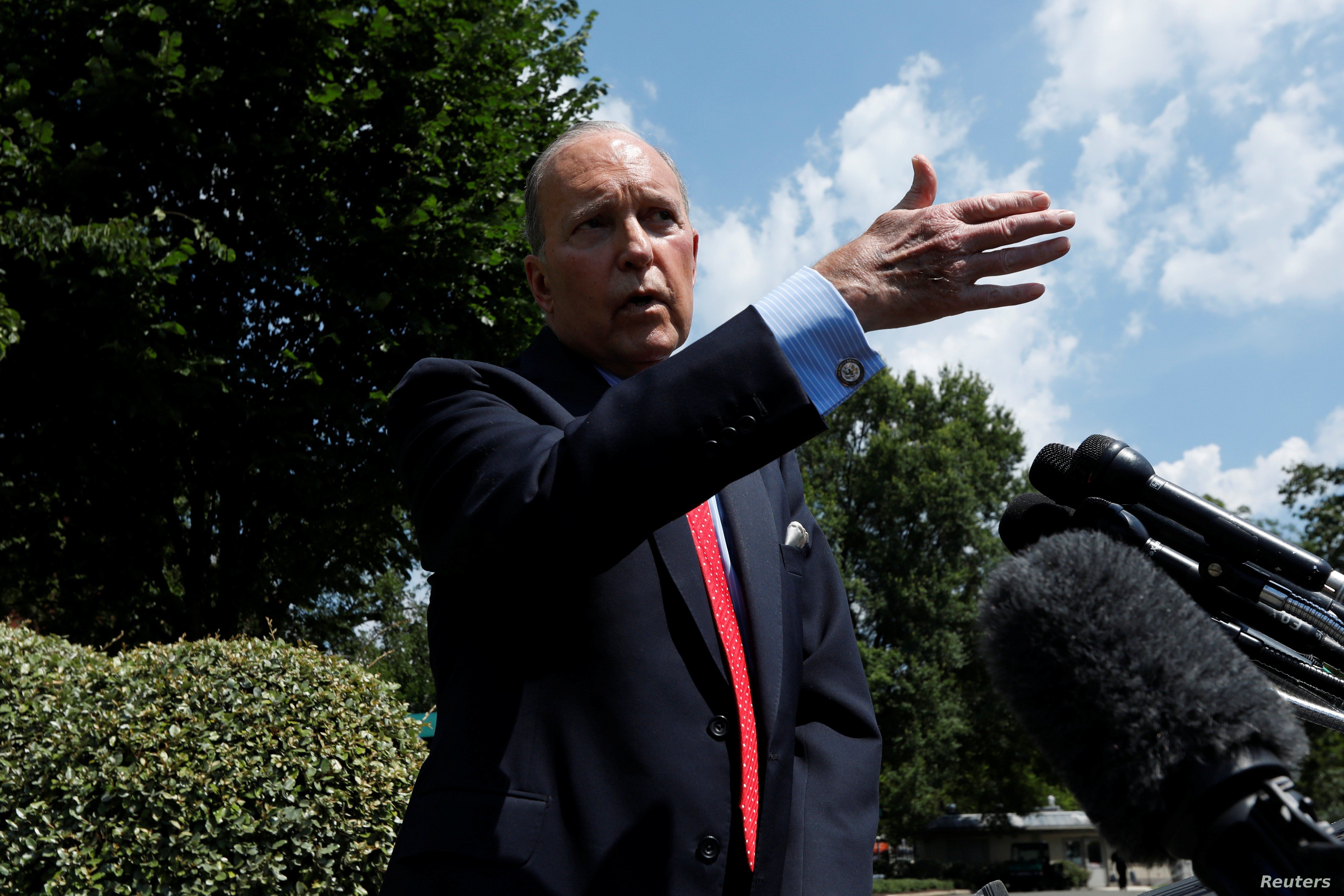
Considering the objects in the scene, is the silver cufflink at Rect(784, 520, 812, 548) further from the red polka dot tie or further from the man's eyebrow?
the man's eyebrow

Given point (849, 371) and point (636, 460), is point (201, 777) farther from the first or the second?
point (849, 371)

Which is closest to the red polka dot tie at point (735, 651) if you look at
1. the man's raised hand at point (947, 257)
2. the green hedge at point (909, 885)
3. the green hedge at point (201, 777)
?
the man's raised hand at point (947, 257)

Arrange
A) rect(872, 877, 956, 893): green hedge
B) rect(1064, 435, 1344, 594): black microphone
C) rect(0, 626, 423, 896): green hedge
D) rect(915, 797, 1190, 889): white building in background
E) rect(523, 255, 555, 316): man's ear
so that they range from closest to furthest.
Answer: rect(1064, 435, 1344, 594): black microphone
rect(523, 255, 555, 316): man's ear
rect(0, 626, 423, 896): green hedge
rect(872, 877, 956, 893): green hedge
rect(915, 797, 1190, 889): white building in background

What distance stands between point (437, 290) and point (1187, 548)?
39.1 ft

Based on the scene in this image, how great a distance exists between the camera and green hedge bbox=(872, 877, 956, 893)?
4378 centimetres

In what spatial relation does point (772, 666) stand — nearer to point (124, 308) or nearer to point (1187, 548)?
point (1187, 548)

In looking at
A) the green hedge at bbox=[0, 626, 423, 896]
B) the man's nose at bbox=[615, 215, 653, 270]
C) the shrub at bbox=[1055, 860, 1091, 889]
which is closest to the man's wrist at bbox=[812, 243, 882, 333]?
the man's nose at bbox=[615, 215, 653, 270]

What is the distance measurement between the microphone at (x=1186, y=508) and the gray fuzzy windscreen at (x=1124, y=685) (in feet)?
1.13

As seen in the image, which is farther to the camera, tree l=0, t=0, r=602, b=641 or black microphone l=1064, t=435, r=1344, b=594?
tree l=0, t=0, r=602, b=641

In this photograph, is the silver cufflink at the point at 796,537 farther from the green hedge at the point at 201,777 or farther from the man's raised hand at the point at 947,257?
the green hedge at the point at 201,777

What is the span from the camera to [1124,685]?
35.0 inches

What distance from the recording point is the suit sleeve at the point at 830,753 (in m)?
1.82

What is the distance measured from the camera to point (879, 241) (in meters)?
1.46

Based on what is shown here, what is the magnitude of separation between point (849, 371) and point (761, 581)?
1.86ft
